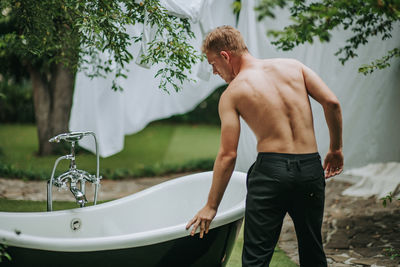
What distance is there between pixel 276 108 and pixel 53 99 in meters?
4.42

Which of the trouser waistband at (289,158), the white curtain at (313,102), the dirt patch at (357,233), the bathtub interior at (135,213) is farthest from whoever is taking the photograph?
the white curtain at (313,102)

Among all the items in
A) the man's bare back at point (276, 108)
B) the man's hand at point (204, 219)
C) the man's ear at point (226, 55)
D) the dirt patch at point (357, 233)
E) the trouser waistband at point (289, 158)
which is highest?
the man's ear at point (226, 55)

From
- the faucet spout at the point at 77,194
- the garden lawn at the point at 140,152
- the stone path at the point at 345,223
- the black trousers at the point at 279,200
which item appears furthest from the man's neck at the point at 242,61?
the garden lawn at the point at 140,152

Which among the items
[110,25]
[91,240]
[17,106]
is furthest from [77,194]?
[17,106]

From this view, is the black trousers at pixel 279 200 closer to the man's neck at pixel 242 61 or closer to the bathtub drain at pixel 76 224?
the man's neck at pixel 242 61

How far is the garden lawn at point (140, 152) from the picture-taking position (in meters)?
5.51

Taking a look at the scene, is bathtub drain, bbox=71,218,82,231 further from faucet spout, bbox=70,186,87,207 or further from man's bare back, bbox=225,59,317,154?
man's bare back, bbox=225,59,317,154

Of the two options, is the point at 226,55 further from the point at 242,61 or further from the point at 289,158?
the point at 289,158

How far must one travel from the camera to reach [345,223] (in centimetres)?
353

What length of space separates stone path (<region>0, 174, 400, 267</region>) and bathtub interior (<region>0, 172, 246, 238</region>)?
69cm

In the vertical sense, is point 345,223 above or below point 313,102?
below

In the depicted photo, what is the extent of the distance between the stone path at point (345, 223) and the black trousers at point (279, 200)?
3.24 feet

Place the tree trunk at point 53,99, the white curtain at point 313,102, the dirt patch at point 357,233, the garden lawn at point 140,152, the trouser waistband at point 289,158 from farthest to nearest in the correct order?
the tree trunk at point 53,99, the garden lawn at point 140,152, the white curtain at point 313,102, the dirt patch at point 357,233, the trouser waistband at point 289,158

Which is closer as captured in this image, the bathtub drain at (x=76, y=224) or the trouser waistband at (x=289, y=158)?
the trouser waistband at (x=289, y=158)
